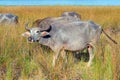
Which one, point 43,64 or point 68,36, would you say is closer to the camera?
point 43,64

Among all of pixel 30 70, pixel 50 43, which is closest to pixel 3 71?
pixel 30 70

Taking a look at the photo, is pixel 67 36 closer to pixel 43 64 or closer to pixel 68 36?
pixel 68 36

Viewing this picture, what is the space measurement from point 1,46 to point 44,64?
171 cm

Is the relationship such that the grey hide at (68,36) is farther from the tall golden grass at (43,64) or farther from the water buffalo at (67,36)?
the tall golden grass at (43,64)

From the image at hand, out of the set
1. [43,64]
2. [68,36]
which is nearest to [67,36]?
[68,36]

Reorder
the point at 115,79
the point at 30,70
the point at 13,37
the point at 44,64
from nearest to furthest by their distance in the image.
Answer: the point at 115,79 < the point at 44,64 < the point at 30,70 < the point at 13,37

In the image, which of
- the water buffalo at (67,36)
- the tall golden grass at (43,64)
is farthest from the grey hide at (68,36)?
the tall golden grass at (43,64)

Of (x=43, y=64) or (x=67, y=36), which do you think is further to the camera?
(x=67, y=36)

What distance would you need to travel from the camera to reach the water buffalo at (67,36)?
7711 mm

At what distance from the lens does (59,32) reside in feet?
25.8

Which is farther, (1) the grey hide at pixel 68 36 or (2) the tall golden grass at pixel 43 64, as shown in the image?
(1) the grey hide at pixel 68 36

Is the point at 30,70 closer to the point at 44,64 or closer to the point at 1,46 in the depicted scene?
the point at 44,64

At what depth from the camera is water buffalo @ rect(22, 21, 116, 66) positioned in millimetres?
7711

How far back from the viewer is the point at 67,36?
307 inches
